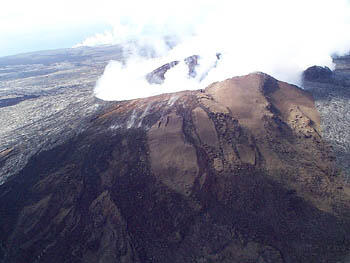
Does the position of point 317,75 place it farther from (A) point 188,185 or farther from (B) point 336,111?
(A) point 188,185

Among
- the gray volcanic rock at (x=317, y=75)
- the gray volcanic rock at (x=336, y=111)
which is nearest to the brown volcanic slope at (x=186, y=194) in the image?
the gray volcanic rock at (x=336, y=111)

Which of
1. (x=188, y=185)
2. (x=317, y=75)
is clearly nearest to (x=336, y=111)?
(x=317, y=75)

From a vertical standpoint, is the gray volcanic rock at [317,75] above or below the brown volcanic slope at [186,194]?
below

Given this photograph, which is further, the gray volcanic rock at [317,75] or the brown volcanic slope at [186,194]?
the gray volcanic rock at [317,75]

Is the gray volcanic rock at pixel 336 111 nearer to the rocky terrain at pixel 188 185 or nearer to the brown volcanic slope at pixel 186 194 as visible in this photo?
the rocky terrain at pixel 188 185

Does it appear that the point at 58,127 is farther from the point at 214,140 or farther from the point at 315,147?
the point at 315,147

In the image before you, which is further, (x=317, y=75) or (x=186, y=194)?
(x=317, y=75)

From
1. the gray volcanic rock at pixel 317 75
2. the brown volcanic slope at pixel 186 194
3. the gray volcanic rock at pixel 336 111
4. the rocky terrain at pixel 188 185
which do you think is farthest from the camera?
the gray volcanic rock at pixel 317 75

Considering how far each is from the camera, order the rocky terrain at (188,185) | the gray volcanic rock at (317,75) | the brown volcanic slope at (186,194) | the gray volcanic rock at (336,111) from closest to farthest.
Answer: the brown volcanic slope at (186,194), the rocky terrain at (188,185), the gray volcanic rock at (336,111), the gray volcanic rock at (317,75)

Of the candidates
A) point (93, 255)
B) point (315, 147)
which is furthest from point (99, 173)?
point (315, 147)
